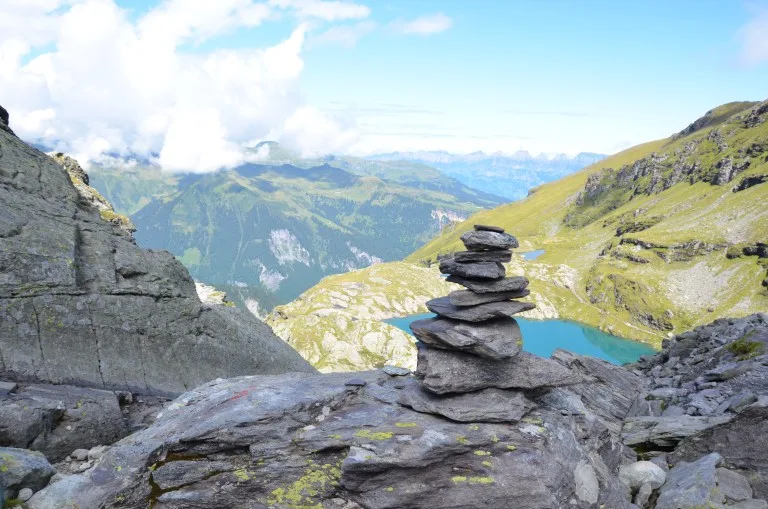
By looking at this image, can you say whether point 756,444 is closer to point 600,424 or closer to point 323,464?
point 600,424

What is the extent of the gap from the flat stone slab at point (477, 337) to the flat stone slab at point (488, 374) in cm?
48

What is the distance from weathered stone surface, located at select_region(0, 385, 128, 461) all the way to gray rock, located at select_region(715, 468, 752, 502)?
25.0 metres

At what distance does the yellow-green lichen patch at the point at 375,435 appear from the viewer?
53.9 feet

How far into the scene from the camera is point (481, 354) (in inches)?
720

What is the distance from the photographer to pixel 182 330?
1117 inches

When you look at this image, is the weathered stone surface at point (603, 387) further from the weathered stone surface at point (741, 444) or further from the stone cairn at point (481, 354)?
the stone cairn at point (481, 354)

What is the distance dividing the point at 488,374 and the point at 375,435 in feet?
17.0

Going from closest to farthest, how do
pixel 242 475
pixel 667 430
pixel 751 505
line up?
pixel 751 505
pixel 242 475
pixel 667 430

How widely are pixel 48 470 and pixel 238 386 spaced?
800 cm

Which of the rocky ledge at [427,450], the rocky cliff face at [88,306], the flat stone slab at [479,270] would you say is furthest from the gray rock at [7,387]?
the flat stone slab at [479,270]

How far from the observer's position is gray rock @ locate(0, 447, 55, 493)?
46.9 ft

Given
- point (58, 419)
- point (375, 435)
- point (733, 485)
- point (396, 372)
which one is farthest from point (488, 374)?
point (58, 419)

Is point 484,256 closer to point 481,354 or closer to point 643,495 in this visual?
point 481,354

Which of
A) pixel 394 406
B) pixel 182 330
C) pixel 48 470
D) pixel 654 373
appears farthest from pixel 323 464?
pixel 654 373
